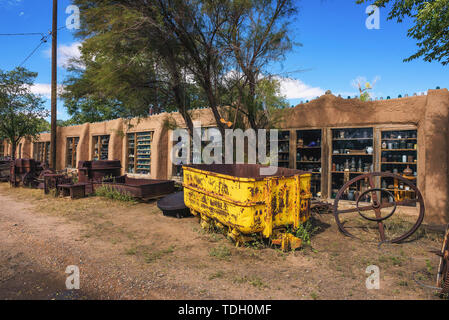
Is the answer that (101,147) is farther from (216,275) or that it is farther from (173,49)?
(216,275)

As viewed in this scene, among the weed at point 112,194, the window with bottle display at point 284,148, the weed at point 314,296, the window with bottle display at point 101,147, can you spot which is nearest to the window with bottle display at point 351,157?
the window with bottle display at point 284,148

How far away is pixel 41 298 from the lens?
132 inches

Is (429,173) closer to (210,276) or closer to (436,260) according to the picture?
(436,260)

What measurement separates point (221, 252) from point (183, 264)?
79 centimetres

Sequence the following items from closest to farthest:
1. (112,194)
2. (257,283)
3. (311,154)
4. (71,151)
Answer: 1. (257,283)
2. (311,154)
3. (112,194)
4. (71,151)

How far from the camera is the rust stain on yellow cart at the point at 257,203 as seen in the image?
473 centimetres

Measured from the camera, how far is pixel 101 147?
17609mm

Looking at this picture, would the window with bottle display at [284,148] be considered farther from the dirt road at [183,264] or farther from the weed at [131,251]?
the weed at [131,251]

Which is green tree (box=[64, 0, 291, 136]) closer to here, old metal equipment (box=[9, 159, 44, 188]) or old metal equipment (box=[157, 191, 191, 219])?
old metal equipment (box=[157, 191, 191, 219])

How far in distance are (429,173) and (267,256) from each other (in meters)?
5.45

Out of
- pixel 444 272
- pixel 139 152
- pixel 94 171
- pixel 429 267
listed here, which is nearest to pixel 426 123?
pixel 429 267

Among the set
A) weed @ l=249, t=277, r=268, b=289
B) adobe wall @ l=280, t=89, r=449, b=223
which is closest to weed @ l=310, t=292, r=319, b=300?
weed @ l=249, t=277, r=268, b=289

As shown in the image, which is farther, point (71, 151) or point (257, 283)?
point (71, 151)
